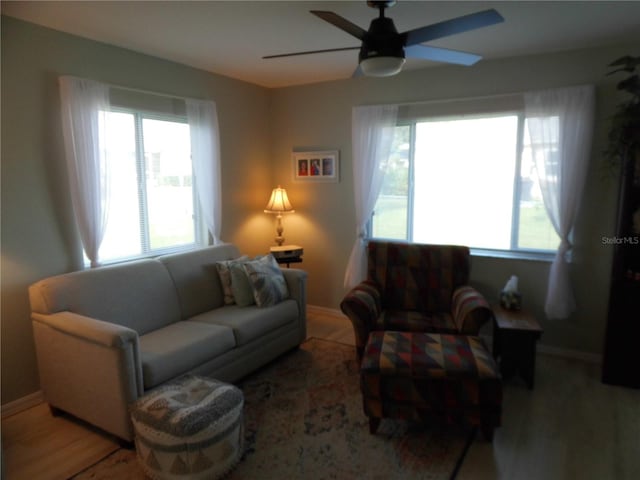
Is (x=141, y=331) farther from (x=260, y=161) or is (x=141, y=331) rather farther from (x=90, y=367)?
(x=260, y=161)

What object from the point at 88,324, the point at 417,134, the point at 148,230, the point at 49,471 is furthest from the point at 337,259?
the point at 49,471

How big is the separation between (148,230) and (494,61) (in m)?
3.25

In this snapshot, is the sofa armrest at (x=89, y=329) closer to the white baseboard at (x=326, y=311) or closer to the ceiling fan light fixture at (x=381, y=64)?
the ceiling fan light fixture at (x=381, y=64)

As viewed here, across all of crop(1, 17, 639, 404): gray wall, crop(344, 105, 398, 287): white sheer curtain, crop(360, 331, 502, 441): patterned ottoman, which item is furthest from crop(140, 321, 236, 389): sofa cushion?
crop(344, 105, 398, 287): white sheer curtain

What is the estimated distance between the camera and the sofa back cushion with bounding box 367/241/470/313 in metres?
3.45

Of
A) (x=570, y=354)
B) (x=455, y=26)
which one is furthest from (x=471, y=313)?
(x=455, y=26)

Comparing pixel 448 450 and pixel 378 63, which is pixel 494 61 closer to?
pixel 378 63

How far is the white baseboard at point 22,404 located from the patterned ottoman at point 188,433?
3.80 ft

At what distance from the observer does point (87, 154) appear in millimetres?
2922

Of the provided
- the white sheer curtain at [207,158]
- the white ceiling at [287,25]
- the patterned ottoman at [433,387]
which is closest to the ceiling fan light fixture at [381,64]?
the white ceiling at [287,25]

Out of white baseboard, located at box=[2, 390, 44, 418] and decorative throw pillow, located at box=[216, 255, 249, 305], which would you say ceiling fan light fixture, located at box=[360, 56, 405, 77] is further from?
white baseboard, located at box=[2, 390, 44, 418]

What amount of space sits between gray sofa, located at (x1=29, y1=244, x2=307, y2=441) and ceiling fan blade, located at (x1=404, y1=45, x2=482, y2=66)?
1996 millimetres

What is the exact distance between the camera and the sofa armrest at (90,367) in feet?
7.38

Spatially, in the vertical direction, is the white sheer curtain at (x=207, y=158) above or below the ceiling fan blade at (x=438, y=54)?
below
